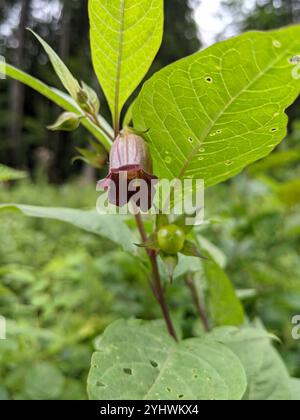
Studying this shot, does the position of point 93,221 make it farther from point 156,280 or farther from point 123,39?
point 123,39

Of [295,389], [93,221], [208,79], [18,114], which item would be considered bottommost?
[295,389]

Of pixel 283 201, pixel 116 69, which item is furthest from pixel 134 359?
pixel 283 201

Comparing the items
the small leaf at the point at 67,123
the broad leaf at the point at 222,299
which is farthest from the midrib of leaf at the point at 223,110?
the broad leaf at the point at 222,299

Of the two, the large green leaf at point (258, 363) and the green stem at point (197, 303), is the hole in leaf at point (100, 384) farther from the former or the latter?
the green stem at point (197, 303)

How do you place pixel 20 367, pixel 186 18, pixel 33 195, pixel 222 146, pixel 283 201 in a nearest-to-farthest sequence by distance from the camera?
pixel 222 146
pixel 20 367
pixel 283 201
pixel 33 195
pixel 186 18

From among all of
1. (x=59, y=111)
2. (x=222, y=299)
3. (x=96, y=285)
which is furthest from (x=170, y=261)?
(x=59, y=111)

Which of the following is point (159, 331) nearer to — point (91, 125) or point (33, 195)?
point (91, 125)
